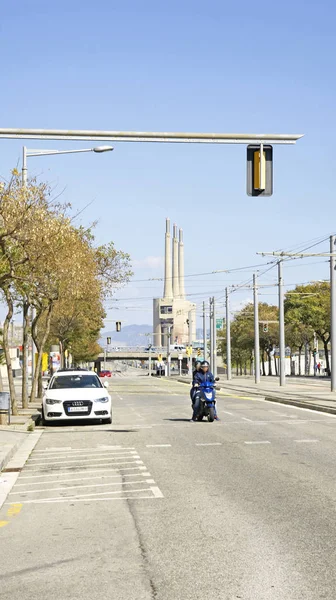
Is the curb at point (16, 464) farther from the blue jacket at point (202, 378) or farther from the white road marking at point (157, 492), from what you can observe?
the blue jacket at point (202, 378)

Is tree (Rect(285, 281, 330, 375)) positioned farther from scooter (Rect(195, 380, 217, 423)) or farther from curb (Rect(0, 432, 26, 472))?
curb (Rect(0, 432, 26, 472))

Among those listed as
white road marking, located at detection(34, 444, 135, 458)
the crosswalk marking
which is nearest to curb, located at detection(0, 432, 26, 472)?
the crosswalk marking

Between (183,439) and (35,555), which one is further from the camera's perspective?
(183,439)

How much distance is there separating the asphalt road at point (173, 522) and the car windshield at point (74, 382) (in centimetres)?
704

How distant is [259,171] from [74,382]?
12.8m

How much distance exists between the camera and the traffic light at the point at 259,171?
15.3 m

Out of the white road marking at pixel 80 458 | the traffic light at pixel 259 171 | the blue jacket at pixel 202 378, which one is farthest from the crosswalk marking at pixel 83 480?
the blue jacket at pixel 202 378

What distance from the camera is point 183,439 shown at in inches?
787

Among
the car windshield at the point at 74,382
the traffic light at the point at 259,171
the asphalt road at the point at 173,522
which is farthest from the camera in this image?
the car windshield at the point at 74,382

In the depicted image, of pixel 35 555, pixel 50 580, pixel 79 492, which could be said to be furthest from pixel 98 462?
pixel 50 580

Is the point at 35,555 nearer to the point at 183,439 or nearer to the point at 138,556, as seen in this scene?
the point at 138,556

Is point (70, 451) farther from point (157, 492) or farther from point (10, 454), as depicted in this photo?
point (157, 492)

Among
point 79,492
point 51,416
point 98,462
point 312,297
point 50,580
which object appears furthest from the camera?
point 312,297

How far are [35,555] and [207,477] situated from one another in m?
5.50
